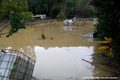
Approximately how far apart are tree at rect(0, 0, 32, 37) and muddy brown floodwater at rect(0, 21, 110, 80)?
4673mm

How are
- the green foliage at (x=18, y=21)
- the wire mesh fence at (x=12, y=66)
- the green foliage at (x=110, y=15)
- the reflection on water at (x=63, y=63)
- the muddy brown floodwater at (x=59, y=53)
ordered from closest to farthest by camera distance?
1. the green foliage at (x=18, y=21)
2. the wire mesh fence at (x=12, y=66)
3. the green foliage at (x=110, y=15)
4. the reflection on water at (x=63, y=63)
5. the muddy brown floodwater at (x=59, y=53)

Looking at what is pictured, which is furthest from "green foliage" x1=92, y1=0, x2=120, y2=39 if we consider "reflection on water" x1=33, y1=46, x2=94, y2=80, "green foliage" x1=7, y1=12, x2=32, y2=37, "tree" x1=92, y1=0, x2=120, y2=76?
"green foliage" x1=7, y1=12, x2=32, y2=37

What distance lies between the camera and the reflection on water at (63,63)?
1468 cm

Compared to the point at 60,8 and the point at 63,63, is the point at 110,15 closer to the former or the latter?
the point at 63,63

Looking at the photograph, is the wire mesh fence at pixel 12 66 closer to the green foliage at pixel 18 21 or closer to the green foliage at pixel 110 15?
the green foliage at pixel 18 21

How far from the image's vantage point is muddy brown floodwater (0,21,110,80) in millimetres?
14883

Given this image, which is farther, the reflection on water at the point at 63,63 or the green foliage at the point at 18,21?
the reflection on water at the point at 63,63

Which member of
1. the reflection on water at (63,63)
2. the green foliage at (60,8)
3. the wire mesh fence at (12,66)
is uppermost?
the green foliage at (60,8)

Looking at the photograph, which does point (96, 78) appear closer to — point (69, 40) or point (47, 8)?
point (69, 40)

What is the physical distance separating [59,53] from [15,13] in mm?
10612

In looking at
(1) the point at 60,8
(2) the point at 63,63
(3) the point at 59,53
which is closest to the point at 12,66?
(2) the point at 63,63

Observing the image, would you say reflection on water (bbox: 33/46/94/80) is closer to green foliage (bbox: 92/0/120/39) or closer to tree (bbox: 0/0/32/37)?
green foliage (bbox: 92/0/120/39)

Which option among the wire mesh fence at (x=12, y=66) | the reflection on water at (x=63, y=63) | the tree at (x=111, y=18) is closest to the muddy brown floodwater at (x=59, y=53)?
the reflection on water at (x=63, y=63)

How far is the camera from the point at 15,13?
32.6 ft
